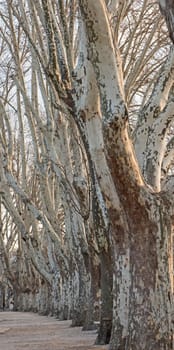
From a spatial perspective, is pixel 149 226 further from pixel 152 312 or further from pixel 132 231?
pixel 152 312

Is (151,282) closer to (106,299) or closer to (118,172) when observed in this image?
(118,172)

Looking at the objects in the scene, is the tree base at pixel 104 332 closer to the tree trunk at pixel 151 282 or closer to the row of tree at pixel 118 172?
the row of tree at pixel 118 172

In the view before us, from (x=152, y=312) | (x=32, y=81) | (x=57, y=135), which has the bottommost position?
(x=152, y=312)

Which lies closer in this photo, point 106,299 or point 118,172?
point 118,172

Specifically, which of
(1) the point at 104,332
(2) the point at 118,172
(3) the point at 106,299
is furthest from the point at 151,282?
(3) the point at 106,299

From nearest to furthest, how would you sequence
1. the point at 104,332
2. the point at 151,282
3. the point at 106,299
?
the point at 151,282
the point at 104,332
the point at 106,299

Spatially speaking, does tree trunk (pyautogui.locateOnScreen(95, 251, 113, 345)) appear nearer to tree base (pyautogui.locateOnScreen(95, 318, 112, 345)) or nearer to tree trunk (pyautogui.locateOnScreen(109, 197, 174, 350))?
tree base (pyautogui.locateOnScreen(95, 318, 112, 345))

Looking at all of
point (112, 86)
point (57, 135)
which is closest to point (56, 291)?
point (57, 135)

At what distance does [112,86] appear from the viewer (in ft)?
24.8

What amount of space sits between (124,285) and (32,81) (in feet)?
34.6

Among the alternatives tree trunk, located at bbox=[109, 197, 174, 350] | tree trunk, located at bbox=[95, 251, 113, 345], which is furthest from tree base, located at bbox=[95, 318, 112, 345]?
tree trunk, located at bbox=[109, 197, 174, 350]

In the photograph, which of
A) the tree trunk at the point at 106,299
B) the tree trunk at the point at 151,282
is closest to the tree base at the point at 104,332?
the tree trunk at the point at 106,299

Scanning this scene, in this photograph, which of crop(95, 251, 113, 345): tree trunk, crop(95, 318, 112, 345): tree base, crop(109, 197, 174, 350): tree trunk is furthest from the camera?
crop(95, 251, 113, 345): tree trunk

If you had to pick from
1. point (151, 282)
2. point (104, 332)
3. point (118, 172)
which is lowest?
point (104, 332)
